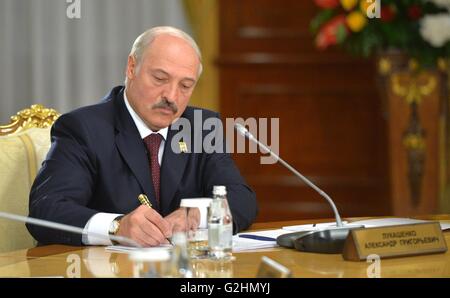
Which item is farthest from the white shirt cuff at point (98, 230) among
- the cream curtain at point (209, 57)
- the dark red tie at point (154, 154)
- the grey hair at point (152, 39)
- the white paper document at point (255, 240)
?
the cream curtain at point (209, 57)

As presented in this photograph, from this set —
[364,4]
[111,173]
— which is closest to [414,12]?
[364,4]

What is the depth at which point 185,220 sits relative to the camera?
7.30ft

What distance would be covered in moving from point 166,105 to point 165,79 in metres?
0.08

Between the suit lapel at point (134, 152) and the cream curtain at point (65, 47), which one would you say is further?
the cream curtain at point (65, 47)

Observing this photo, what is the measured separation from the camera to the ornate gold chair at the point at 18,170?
2.77 metres

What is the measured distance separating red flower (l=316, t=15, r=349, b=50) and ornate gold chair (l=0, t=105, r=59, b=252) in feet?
7.86

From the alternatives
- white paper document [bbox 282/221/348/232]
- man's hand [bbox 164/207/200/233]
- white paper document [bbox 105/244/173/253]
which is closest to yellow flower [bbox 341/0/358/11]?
white paper document [bbox 282/221/348/232]

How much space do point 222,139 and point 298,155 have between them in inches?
114

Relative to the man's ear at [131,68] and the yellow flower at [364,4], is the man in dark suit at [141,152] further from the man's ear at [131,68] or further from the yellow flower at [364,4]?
the yellow flower at [364,4]

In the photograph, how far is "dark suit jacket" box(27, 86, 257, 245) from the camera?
8.25 ft

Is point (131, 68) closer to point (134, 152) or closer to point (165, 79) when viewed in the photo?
point (165, 79)

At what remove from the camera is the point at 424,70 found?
193 inches

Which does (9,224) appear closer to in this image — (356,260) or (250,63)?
(356,260)

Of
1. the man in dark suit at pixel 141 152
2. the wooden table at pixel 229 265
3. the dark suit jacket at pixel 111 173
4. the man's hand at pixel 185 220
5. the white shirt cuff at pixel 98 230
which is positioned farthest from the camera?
the man in dark suit at pixel 141 152
